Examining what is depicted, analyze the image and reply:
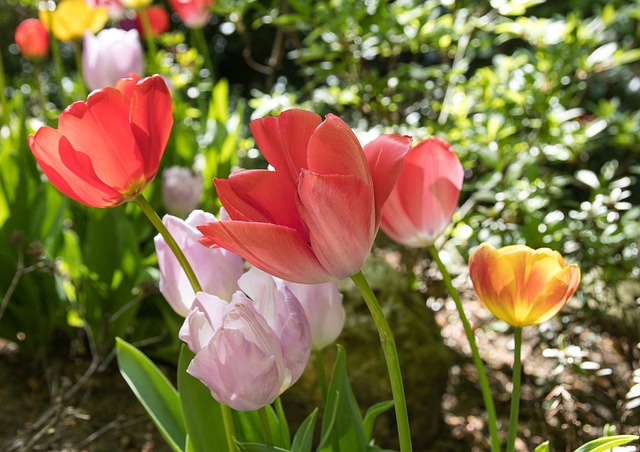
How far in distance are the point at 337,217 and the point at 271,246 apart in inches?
2.5

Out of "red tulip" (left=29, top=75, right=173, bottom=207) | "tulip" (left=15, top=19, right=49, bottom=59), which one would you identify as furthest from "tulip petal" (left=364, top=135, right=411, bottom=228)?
"tulip" (left=15, top=19, right=49, bottom=59)

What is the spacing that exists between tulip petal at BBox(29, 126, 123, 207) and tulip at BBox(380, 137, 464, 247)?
0.36 meters

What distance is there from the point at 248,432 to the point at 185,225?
0.33 metres

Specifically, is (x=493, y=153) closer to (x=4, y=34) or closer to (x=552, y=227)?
(x=552, y=227)

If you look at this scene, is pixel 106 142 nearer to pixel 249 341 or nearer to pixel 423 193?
pixel 249 341

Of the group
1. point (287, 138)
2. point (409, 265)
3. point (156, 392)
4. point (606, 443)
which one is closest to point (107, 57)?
point (409, 265)

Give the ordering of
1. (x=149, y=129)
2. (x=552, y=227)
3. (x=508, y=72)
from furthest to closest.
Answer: (x=508, y=72), (x=552, y=227), (x=149, y=129)

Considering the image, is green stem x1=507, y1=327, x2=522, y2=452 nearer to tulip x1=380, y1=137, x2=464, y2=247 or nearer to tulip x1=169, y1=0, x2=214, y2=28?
tulip x1=380, y1=137, x2=464, y2=247

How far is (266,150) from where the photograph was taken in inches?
27.0

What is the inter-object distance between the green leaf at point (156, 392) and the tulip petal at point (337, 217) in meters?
0.48

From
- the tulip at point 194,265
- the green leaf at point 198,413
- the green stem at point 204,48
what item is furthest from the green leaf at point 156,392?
the green stem at point 204,48

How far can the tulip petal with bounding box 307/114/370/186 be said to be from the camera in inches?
25.1

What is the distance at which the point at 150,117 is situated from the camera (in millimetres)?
802

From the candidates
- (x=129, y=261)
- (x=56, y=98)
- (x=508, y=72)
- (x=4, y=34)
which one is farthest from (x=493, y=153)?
(x=4, y=34)
